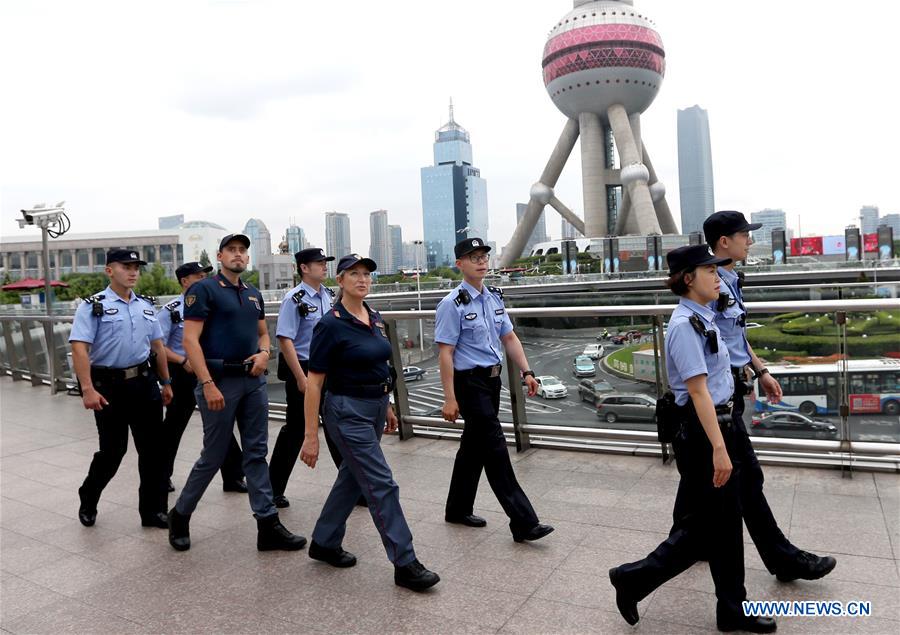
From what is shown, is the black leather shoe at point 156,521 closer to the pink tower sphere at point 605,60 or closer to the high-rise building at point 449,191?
the pink tower sphere at point 605,60

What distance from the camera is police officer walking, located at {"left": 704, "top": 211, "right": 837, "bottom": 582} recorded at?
11.1 ft

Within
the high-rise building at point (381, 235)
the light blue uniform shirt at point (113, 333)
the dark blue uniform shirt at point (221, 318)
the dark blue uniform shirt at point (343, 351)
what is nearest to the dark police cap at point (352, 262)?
the dark blue uniform shirt at point (343, 351)

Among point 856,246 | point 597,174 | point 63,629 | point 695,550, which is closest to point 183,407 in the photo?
point 63,629

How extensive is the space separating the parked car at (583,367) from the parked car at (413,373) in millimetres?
1530

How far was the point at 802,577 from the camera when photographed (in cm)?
340

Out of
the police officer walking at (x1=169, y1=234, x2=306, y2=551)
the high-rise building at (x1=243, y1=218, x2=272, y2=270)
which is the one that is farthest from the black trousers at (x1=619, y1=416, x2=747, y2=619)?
the high-rise building at (x1=243, y1=218, x2=272, y2=270)

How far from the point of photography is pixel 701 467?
3.07 m

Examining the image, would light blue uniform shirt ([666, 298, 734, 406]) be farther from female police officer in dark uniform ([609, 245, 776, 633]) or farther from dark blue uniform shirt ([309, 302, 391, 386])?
dark blue uniform shirt ([309, 302, 391, 386])

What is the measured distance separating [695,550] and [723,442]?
0.50 meters

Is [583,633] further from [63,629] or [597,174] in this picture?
[597,174]

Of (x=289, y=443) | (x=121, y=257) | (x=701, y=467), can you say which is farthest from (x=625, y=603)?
(x=121, y=257)

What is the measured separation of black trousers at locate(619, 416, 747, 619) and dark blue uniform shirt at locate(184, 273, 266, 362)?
269 cm

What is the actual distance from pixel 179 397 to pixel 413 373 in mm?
2258

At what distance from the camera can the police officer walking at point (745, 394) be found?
339 cm
